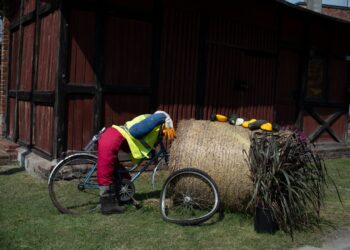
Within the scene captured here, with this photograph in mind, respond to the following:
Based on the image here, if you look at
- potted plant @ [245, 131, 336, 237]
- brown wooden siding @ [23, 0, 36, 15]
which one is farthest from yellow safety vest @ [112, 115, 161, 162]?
brown wooden siding @ [23, 0, 36, 15]

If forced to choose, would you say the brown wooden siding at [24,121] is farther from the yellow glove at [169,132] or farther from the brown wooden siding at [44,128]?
the yellow glove at [169,132]

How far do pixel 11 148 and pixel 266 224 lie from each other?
6.03m

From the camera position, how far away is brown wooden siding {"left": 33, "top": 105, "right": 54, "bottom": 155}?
7.93 m

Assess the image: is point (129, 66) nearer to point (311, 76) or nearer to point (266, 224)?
point (266, 224)

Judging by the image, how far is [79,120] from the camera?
7.83m

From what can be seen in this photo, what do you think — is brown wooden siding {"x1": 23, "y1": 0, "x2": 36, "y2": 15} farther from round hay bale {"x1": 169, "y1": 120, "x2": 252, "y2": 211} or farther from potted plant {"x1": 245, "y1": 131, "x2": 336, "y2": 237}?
potted plant {"x1": 245, "y1": 131, "x2": 336, "y2": 237}

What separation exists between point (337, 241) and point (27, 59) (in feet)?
22.9

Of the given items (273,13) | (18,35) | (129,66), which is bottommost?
(129,66)

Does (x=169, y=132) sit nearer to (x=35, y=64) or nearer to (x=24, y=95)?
(x=35, y=64)

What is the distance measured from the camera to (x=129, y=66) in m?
8.30

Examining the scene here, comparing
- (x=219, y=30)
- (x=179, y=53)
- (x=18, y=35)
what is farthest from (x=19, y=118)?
(x=219, y=30)

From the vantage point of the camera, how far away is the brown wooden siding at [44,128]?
7930mm

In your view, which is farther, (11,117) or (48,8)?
(11,117)

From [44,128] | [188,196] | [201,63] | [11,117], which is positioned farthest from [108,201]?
[11,117]
